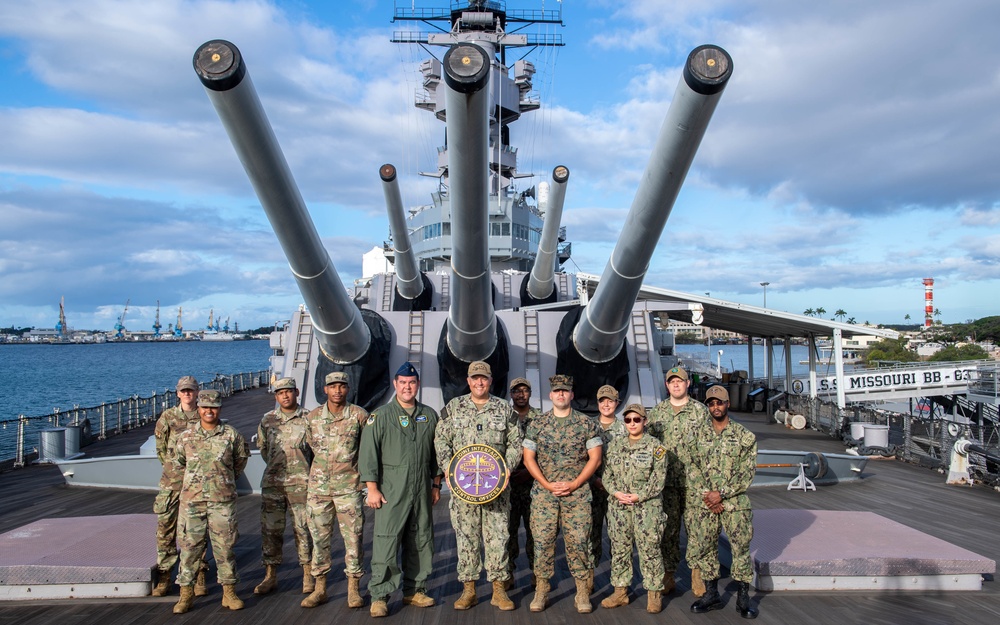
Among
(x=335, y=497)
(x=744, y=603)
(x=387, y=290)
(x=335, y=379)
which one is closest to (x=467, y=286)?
(x=335, y=379)

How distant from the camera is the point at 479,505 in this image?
426 cm

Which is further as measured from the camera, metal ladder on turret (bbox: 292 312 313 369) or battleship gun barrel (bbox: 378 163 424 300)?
battleship gun barrel (bbox: 378 163 424 300)

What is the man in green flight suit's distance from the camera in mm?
4191

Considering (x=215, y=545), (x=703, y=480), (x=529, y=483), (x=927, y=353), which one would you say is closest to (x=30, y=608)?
(x=215, y=545)

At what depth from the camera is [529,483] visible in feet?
14.9

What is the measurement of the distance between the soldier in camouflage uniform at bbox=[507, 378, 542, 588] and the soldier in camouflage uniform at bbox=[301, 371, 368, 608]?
95 centimetres

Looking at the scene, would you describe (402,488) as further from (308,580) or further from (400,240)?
(400,240)

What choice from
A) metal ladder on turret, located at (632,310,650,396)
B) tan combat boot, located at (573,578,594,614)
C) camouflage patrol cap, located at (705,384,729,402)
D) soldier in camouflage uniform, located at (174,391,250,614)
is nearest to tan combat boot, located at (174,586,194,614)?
soldier in camouflage uniform, located at (174,391,250,614)

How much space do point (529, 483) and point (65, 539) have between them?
321 centimetres

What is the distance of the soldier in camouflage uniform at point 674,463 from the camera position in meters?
4.45

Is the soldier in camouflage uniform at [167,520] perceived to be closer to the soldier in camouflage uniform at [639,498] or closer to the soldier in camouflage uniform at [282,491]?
the soldier in camouflage uniform at [282,491]

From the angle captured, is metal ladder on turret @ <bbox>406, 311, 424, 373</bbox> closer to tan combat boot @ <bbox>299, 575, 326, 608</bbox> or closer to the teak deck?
the teak deck

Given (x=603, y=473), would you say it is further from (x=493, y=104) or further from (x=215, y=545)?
(x=493, y=104)

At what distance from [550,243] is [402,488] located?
704cm
